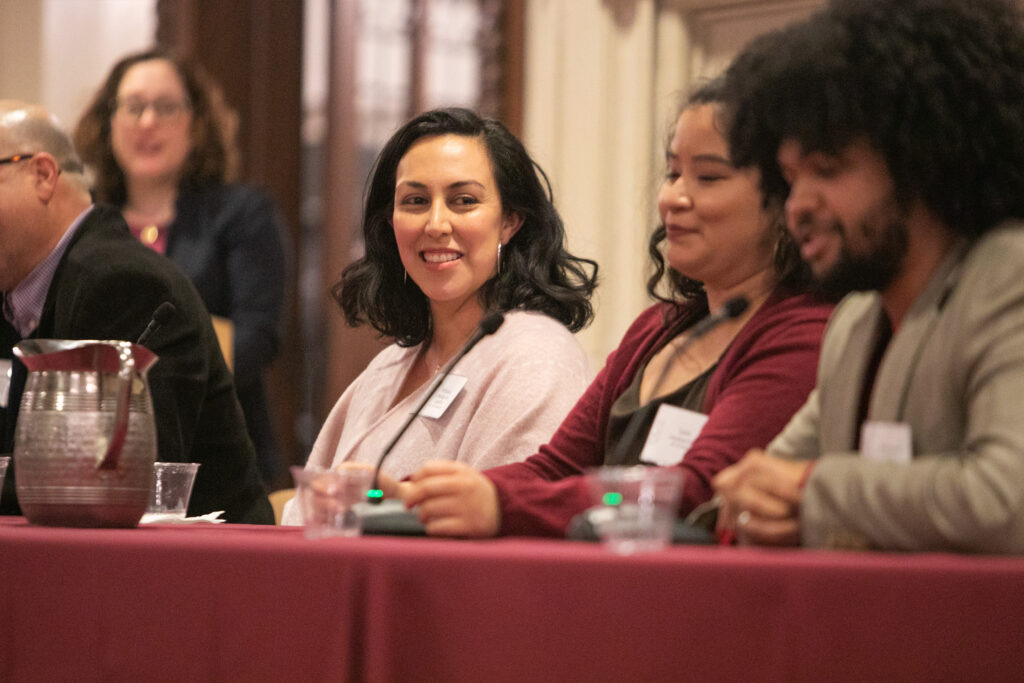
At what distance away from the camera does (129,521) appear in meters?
1.71

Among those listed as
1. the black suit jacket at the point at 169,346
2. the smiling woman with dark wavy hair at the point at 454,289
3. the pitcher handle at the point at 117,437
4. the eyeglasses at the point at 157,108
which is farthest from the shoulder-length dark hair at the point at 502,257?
the pitcher handle at the point at 117,437

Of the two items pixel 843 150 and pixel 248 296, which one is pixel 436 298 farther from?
pixel 843 150

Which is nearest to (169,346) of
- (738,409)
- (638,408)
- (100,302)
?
(100,302)

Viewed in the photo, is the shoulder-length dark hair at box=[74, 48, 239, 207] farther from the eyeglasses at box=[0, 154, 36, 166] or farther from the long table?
the long table

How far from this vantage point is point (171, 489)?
209 centimetres

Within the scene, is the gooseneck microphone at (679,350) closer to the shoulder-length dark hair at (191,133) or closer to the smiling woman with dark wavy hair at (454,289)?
the smiling woman with dark wavy hair at (454,289)

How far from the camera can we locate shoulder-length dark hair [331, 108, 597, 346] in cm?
280

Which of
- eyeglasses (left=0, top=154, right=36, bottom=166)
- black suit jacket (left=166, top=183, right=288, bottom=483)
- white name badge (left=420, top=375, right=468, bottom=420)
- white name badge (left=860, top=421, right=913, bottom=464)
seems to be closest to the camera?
white name badge (left=860, top=421, right=913, bottom=464)

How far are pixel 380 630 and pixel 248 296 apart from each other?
255 centimetres

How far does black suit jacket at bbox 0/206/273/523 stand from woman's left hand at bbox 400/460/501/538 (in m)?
1.12

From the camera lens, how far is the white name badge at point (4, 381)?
8.58ft

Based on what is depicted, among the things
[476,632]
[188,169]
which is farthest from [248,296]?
[476,632]

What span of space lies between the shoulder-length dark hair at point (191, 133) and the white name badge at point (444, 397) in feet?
4.86

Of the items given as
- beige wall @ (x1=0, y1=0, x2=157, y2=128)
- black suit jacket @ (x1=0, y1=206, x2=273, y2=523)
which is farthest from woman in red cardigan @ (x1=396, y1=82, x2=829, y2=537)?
beige wall @ (x1=0, y1=0, x2=157, y2=128)
